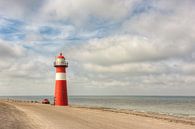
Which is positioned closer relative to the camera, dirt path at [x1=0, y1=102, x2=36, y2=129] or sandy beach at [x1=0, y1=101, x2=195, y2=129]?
dirt path at [x1=0, y1=102, x2=36, y2=129]

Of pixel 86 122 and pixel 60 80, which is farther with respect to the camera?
pixel 60 80

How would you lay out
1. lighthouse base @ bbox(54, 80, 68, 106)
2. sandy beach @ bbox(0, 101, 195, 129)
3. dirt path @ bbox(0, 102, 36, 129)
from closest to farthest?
dirt path @ bbox(0, 102, 36, 129) < sandy beach @ bbox(0, 101, 195, 129) < lighthouse base @ bbox(54, 80, 68, 106)

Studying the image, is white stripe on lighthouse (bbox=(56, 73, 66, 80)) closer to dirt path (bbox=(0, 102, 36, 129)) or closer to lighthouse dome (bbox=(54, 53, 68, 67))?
lighthouse dome (bbox=(54, 53, 68, 67))

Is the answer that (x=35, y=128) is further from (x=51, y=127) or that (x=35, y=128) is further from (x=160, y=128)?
(x=160, y=128)

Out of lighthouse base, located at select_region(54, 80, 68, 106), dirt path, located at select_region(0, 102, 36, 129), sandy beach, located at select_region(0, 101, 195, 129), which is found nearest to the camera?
dirt path, located at select_region(0, 102, 36, 129)

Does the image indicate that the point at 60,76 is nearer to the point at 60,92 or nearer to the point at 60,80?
the point at 60,80

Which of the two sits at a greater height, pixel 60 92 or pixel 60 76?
pixel 60 76

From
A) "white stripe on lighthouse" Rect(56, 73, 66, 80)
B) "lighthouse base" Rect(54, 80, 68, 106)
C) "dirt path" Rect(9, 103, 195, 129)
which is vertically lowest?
"dirt path" Rect(9, 103, 195, 129)

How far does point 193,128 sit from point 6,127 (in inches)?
387

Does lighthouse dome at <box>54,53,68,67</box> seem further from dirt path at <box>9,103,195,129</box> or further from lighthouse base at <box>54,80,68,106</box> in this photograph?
dirt path at <box>9,103,195,129</box>

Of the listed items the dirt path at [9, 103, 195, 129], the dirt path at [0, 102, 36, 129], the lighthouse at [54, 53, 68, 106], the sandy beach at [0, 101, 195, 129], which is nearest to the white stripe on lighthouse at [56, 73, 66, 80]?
the lighthouse at [54, 53, 68, 106]

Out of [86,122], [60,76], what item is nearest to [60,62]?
[60,76]

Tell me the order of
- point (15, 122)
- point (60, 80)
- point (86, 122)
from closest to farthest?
point (15, 122), point (86, 122), point (60, 80)

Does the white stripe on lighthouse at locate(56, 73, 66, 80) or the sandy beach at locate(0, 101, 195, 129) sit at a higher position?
the white stripe on lighthouse at locate(56, 73, 66, 80)
